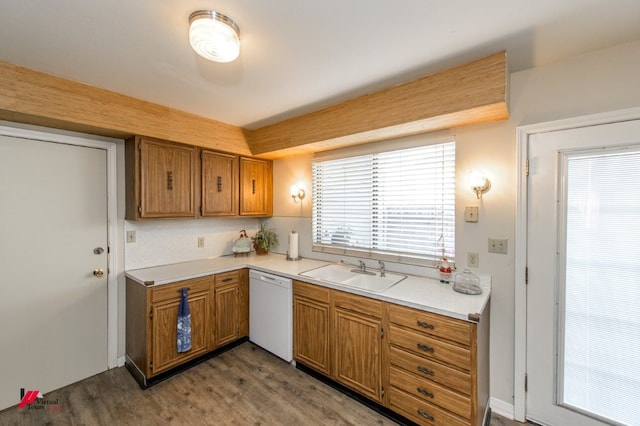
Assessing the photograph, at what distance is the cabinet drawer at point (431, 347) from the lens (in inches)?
62.7

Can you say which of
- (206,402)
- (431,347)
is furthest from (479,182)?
(206,402)

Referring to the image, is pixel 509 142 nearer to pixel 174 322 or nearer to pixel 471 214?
pixel 471 214

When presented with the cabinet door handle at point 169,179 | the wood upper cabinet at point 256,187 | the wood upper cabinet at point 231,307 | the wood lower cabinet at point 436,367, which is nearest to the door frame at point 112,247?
the cabinet door handle at point 169,179

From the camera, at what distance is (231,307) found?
2.80 meters

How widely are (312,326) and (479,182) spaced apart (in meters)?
1.85

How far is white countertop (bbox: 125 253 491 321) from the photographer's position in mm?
1720

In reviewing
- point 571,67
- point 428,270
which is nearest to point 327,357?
point 428,270

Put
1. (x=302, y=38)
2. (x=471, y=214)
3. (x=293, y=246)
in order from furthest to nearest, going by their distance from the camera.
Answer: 1. (x=293, y=246)
2. (x=471, y=214)
3. (x=302, y=38)

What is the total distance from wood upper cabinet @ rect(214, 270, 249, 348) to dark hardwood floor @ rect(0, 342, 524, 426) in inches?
13.1

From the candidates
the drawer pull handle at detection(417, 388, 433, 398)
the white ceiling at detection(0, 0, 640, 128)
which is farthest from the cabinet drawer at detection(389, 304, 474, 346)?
the white ceiling at detection(0, 0, 640, 128)

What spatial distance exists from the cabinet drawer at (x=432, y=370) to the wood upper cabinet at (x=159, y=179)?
2.35 meters

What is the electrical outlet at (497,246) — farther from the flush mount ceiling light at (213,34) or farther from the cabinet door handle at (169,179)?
the cabinet door handle at (169,179)

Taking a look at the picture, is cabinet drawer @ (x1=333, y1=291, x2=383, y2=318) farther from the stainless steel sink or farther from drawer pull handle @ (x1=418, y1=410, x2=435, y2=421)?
drawer pull handle @ (x1=418, y1=410, x2=435, y2=421)

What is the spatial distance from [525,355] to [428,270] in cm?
85
